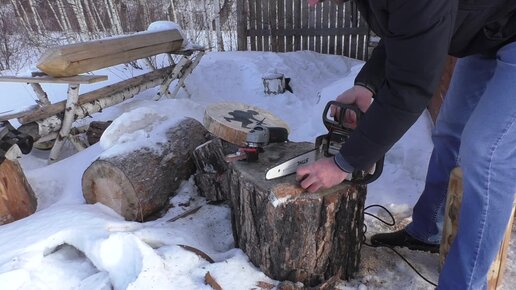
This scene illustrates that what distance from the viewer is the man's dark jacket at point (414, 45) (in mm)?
1216

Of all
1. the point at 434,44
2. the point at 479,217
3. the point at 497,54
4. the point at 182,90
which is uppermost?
the point at 434,44

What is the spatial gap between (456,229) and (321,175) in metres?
0.77

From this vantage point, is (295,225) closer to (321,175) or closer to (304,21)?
(321,175)

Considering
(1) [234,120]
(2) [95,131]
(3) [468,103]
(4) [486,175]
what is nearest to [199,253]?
(1) [234,120]

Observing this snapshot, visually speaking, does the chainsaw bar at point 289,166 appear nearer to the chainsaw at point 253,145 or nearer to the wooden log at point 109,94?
the chainsaw at point 253,145

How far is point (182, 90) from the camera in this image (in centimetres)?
594

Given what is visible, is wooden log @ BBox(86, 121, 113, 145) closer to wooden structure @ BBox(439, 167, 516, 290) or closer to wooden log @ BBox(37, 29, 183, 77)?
wooden log @ BBox(37, 29, 183, 77)

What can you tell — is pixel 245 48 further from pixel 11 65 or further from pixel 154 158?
pixel 154 158

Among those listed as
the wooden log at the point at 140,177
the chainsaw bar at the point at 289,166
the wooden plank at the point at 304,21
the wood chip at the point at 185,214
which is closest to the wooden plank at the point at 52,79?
the wooden log at the point at 140,177

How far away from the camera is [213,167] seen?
2.85m

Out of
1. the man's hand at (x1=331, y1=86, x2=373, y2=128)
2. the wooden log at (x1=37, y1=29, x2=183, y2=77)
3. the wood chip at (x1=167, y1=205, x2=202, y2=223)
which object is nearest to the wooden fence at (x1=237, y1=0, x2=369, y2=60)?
the wooden log at (x1=37, y1=29, x2=183, y2=77)

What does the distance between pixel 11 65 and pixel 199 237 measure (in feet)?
24.0

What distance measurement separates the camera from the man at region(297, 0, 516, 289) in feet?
4.09

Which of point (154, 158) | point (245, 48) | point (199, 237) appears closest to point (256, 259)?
point (199, 237)
